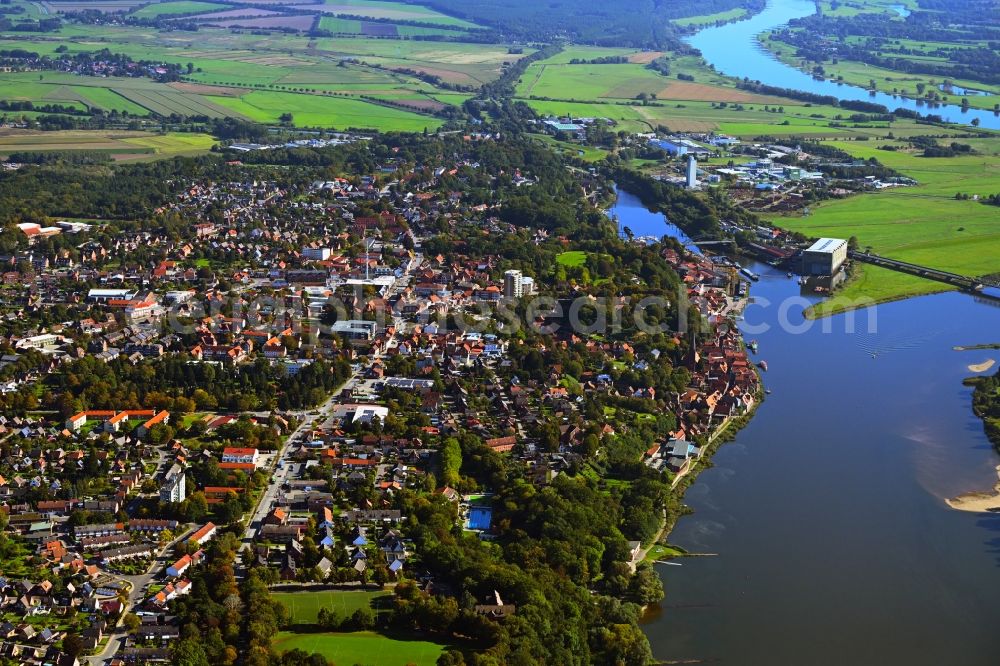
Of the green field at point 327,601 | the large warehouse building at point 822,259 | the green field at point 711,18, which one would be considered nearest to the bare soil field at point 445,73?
the green field at point 711,18

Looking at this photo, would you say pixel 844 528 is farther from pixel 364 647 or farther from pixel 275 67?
pixel 275 67

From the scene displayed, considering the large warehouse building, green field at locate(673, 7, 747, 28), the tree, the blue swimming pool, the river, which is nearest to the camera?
the tree

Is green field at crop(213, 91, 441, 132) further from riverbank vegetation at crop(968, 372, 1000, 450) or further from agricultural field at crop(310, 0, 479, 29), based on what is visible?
agricultural field at crop(310, 0, 479, 29)

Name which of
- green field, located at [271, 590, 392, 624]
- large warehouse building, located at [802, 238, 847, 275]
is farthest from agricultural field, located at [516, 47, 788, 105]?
green field, located at [271, 590, 392, 624]

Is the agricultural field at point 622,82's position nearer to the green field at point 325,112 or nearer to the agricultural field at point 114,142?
the green field at point 325,112

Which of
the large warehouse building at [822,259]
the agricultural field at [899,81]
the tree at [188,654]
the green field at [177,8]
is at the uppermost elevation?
the green field at [177,8]

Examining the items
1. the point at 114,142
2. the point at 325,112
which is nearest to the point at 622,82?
the point at 325,112
